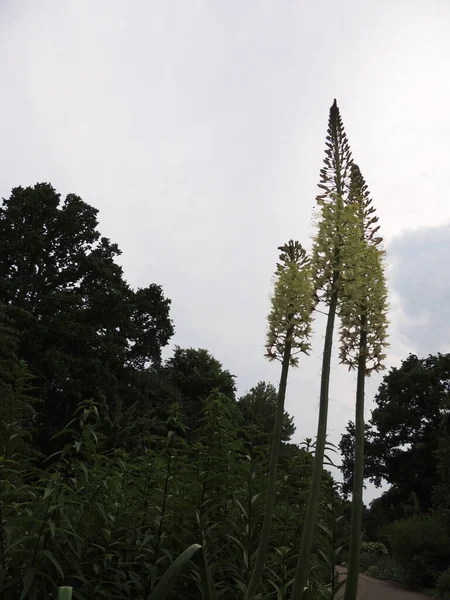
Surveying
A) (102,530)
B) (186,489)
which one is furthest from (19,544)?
(186,489)

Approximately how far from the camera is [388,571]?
22.4 m

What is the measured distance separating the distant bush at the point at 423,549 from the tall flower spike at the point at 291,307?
64.9 feet

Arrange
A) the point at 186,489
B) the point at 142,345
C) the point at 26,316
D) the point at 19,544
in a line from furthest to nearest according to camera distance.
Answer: the point at 142,345, the point at 26,316, the point at 186,489, the point at 19,544

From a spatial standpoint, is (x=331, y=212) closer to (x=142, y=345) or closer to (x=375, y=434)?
(x=142, y=345)

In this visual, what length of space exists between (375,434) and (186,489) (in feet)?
134

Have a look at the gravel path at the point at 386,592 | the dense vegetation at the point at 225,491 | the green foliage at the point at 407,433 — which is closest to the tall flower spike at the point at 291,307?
the dense vegetation at the point at 225,491

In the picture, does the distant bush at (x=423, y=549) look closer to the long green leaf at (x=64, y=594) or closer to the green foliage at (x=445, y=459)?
the green foliage at (x=445, y=459)

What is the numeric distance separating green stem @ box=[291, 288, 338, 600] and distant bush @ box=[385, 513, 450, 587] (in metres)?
20.2

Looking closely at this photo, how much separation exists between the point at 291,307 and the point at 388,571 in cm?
2343

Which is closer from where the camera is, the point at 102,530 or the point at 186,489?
the point at 102,530

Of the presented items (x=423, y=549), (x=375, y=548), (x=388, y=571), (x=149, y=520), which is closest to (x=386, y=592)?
(x=423, y=549)

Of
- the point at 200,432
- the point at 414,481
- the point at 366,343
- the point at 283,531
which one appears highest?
the point at 414,481

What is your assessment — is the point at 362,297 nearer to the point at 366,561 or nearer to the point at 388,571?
the point at 388,571

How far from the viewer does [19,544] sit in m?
3.04
